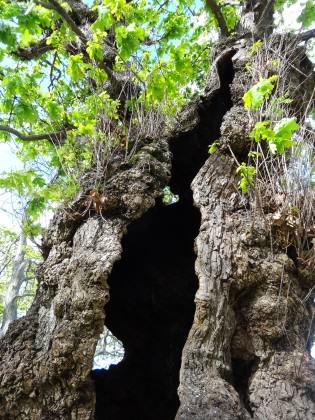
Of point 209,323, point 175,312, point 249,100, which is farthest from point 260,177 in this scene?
point 175,312

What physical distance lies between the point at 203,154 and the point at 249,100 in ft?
6.83

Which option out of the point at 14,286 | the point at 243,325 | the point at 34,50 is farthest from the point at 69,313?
the point at 14,286

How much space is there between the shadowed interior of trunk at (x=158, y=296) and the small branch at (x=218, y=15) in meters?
0.75

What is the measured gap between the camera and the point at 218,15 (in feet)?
17.5

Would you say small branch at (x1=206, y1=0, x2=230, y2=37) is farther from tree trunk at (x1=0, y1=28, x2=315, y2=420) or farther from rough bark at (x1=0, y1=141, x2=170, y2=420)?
rough bark at (x1=0, y1=141, x2=170, y2=420)

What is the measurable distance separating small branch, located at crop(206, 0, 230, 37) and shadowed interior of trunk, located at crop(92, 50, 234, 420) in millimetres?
752

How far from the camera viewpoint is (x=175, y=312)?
5270mm

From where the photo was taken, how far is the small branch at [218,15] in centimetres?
518

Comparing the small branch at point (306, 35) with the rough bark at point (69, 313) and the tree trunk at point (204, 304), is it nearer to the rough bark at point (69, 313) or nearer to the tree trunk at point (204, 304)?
the tree trunk at point (204, 304)

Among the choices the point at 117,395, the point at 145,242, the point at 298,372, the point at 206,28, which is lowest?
the point at 117,395

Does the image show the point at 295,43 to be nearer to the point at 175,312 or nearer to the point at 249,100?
the point at 249,100

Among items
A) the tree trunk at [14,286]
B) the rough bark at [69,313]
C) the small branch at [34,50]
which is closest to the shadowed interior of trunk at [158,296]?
the rough bark at [69,313]

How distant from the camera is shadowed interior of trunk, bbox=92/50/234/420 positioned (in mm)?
5043

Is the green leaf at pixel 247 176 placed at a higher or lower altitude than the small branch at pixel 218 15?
lower
